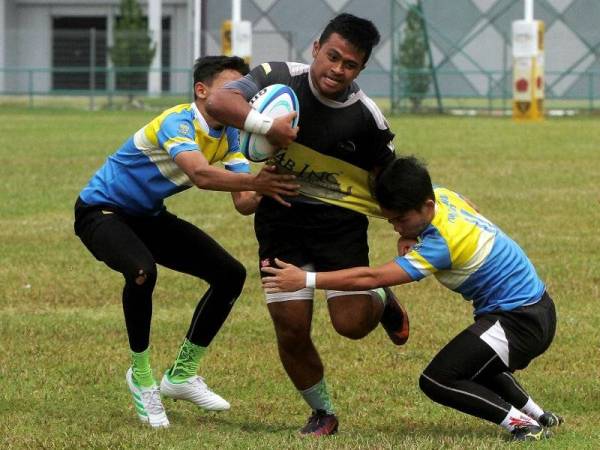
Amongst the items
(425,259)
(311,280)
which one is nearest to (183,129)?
(311,280)

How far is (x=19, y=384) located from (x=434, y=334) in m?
2.83

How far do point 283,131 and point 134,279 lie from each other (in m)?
1.22

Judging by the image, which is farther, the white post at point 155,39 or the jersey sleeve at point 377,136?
the white post at point 155,39

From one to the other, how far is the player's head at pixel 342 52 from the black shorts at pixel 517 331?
1231 mm

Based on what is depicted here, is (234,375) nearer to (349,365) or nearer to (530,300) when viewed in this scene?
(349,365)

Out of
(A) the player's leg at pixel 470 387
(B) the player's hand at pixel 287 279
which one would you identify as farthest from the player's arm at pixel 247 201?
(A) the player's leg at pixel 470 387

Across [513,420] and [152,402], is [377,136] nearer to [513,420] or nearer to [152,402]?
[513,420]

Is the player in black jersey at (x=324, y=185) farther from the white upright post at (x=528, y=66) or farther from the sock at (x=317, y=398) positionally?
the white upright post at (x=528, y=66)

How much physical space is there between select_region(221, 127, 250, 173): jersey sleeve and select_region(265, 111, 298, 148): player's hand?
1069 mm

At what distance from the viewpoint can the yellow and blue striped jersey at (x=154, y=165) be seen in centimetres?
708

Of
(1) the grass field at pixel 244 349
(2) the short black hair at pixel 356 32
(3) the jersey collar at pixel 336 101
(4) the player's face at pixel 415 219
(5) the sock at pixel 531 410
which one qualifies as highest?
(2) the short black hair at pixel 356 32

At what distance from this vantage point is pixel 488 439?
6.25 m

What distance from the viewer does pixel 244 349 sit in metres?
8.91

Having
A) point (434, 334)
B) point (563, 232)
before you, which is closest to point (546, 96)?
point (563, 232)
